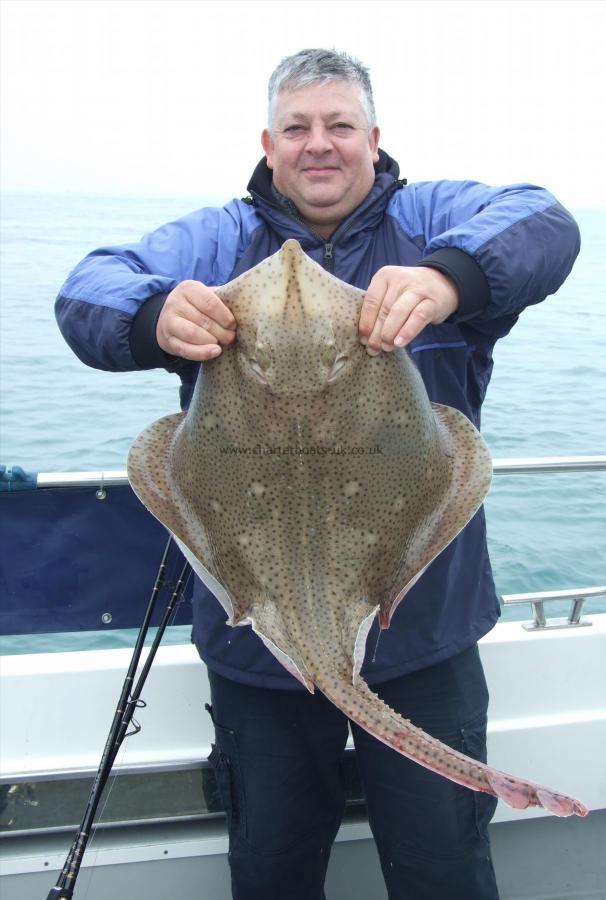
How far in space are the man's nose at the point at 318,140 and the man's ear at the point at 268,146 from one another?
21cm

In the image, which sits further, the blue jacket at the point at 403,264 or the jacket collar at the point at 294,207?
the jacket collar at the point at 294,207

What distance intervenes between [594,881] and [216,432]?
121 inches

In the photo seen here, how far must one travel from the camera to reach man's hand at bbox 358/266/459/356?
1.86m

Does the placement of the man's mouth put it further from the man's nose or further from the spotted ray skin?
the spotted ray skin

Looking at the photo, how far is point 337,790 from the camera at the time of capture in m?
2.81

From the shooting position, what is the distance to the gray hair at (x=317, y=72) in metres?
2.58

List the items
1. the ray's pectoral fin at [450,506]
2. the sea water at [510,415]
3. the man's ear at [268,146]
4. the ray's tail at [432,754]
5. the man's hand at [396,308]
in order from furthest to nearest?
the sea water at [510,415], the man's ear at [268,146], the ray's pectoral fin at [450,506], the man's hand at [396,308], the ray's tail at [432,754]

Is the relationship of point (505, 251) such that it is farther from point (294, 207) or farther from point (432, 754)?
point (432, 754)

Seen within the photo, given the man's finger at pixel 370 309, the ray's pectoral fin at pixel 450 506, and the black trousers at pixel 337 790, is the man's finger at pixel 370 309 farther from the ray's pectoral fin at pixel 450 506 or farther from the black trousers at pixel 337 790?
the black trousers at pixel 337 790

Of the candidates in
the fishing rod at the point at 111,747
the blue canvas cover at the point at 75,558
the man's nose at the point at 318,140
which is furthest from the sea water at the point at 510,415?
the man's nose at the point at 318,140

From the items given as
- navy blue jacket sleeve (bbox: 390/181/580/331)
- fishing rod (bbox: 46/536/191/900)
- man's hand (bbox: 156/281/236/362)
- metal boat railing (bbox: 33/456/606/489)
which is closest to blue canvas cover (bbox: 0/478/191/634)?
metal boat railing (bbox: 33/456/606/489)

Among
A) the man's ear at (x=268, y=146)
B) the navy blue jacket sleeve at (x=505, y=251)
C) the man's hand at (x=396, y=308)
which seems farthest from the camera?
the man's ear at (x=268, y=146)

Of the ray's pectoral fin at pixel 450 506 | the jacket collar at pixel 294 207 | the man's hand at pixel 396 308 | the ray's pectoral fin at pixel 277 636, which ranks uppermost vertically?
the jacket collar at pixel 294 207

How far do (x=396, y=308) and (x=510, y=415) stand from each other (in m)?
12.1
